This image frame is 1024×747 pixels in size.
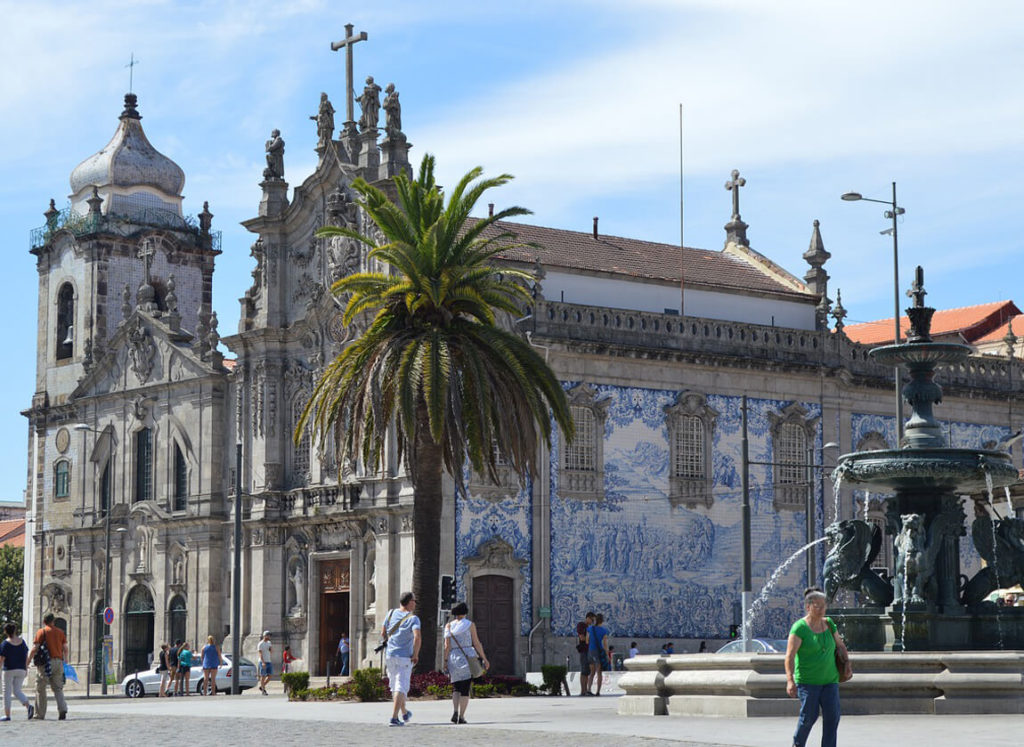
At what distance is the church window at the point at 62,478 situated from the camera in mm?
63250

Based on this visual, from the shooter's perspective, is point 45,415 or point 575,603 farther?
point 45,415

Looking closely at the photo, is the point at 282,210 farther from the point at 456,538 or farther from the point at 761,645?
the point at 761,645

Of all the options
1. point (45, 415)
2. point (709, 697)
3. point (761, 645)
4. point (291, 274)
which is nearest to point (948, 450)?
point (709, 697)

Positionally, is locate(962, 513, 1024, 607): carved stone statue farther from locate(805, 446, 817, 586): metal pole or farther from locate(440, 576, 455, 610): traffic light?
locate(805, 446, 817, 586): metal pole

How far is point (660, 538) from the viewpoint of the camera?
1918 inches

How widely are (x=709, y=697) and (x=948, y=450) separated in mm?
4804

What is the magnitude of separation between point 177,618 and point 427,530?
74.8ft

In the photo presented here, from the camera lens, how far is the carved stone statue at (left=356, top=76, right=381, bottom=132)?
5000cm

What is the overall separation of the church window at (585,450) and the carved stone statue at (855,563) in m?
23.0

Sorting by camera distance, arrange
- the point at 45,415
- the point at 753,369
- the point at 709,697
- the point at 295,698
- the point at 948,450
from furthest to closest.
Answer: the point at 45,415 < the point at 753,369 < the point at 295,698 < the point at 948,450 < the point at 709,697

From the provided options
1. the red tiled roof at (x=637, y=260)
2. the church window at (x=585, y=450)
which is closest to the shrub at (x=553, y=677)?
the church window at (x=585, y=450)

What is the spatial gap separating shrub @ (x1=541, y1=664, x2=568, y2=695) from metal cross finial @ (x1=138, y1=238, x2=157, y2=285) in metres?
31.2

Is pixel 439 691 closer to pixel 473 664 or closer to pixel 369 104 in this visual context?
pixel 473 664

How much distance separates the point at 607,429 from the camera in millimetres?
48094
